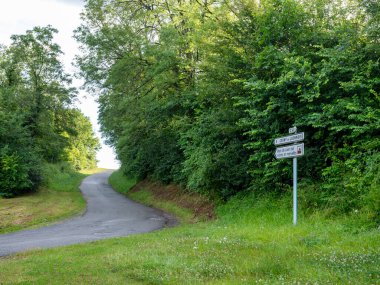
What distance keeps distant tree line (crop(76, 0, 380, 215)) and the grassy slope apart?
6.98 feet

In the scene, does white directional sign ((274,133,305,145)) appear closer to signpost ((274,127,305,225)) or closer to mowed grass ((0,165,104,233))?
signpost ((274,127,305,225))

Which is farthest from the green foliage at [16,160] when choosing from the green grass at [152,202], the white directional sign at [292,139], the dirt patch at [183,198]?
the white directional sign at [292,139]

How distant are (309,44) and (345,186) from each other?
19.5 feet

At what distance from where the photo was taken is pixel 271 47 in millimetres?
13445

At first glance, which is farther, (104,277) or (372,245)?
(372,245)

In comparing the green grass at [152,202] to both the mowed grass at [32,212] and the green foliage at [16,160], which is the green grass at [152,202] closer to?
the mowed grass at [32,212]

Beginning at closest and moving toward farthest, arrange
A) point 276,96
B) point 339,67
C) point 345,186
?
point 345,186 < point 339,67 < point 276,96

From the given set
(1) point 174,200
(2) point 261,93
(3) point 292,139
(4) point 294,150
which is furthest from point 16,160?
(4) point 294,150

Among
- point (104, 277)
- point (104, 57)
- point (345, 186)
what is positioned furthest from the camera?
point (104, 57)

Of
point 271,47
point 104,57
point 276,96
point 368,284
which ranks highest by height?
point 104,57

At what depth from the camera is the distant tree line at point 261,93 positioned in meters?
11.1

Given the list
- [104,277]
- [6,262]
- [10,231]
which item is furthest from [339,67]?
[10,231]

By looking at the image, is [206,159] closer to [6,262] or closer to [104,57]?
[6,262]

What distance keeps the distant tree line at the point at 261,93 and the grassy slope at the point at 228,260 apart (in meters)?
2.13
